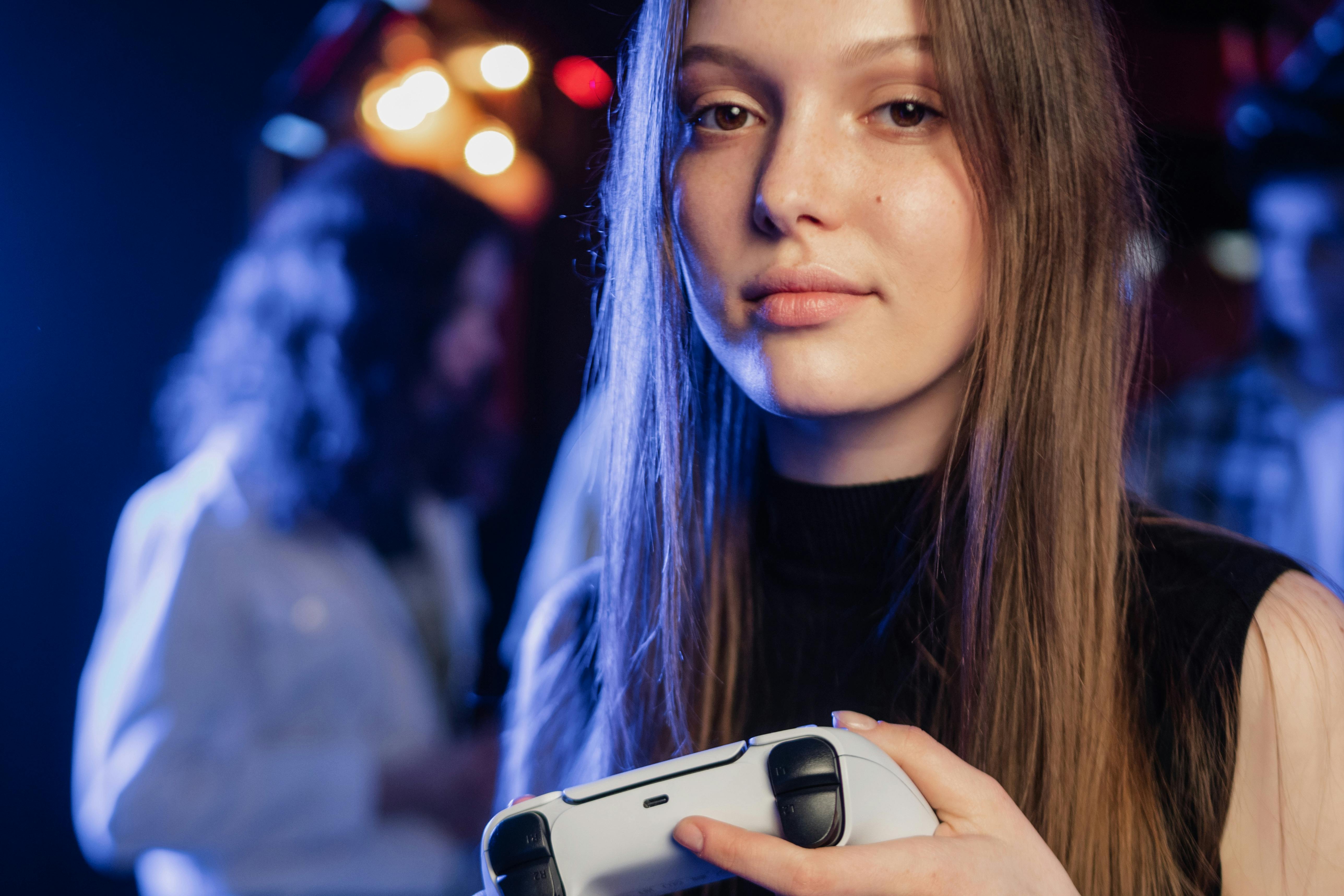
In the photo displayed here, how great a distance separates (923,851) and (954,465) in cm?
27

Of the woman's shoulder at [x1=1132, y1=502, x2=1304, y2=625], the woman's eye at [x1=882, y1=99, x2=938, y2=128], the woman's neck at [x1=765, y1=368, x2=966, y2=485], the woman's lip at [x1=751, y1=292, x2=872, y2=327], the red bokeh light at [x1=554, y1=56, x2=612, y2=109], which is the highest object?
the red bokeh light at [x1=554, y1=56, x2=612, y2=109]

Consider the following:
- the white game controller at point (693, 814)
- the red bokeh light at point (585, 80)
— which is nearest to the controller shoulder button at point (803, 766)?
the white game controller at point (693, 814)

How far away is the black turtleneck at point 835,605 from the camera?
640 millimetres

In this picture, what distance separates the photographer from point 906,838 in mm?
437

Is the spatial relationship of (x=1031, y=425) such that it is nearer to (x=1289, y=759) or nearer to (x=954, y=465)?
(x=954, y=465)

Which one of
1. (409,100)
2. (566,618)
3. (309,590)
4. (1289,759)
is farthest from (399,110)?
(1289,759)

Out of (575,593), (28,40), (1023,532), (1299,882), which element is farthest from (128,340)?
(1299,882)

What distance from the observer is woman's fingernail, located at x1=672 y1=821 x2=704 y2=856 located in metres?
0.43

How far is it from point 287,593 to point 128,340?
51 cm

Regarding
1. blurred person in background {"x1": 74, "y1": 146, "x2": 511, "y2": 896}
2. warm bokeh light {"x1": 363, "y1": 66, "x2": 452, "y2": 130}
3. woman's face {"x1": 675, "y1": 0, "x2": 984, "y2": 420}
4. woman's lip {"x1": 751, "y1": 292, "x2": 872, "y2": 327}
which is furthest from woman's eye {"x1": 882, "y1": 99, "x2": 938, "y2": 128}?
warm bokeh light {"x1": 363, "y1": 66, "x2": 452, "y2": 130}

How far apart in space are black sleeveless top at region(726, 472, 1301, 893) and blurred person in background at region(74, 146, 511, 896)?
81 cm

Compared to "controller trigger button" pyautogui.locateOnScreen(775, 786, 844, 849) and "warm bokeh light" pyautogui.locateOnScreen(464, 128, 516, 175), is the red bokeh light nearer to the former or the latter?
"controller trigger button" pyautogui.locateOnScreen(775, 786, 844, 849)

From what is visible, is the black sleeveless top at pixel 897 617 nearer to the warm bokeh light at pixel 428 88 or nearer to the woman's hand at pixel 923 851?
the woman's hand at pixel 923 851

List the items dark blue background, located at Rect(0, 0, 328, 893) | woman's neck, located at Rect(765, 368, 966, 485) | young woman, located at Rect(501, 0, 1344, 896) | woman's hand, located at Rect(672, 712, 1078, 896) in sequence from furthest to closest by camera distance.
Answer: dark blue background, located at Rect(0, 0, 328, 893) < woman's neck, located at Rect(765, 368, 966, 485) < young woman, located at Rect(501, 0, 1344, 896) < woman's hand, located at Rect(672, 712, 1078, 896)
